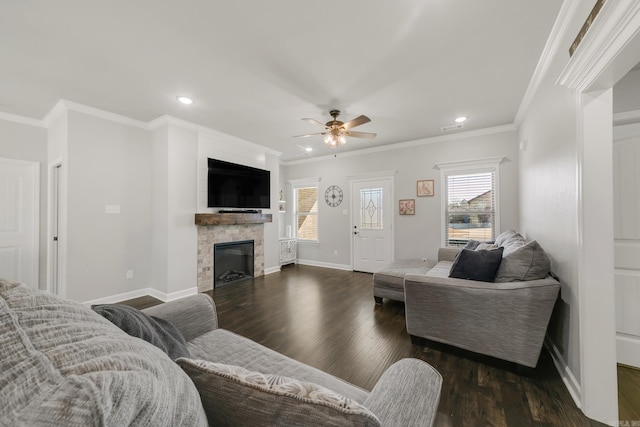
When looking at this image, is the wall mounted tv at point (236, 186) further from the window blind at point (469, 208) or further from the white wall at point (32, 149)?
the window blind at point (469, 208)

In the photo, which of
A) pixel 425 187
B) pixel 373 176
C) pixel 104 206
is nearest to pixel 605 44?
pixel 425 187

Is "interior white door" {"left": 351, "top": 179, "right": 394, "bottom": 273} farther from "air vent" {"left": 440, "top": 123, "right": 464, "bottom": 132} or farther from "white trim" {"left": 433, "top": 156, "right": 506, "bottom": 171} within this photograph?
"air vent" {"left": 440, "top": 123, "right": 464, "bottom": 132}

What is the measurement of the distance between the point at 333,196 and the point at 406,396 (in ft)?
16.8

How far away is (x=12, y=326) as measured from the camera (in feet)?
1.69

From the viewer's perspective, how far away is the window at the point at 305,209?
6250 millimetres

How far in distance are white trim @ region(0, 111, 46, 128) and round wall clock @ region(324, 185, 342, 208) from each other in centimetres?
486

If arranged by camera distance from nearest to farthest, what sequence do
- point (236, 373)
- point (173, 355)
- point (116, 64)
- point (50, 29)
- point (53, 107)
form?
point (236, 373) < point (173, 355) < point (50, 29) < point (116, 64) < point (53, 107)

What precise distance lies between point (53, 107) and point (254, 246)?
134 inches

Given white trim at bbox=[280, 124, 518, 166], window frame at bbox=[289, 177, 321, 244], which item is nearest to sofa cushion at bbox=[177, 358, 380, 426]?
white trim at bbox=[280, 124, 518, 166]

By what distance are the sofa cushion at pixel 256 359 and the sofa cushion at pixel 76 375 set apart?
765 millimetres

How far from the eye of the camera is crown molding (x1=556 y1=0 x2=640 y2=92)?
117 cm

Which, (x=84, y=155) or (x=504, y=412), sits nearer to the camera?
(x=504, y=412)

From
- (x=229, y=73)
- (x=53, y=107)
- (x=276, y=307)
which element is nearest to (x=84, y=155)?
(x=53, y=107)

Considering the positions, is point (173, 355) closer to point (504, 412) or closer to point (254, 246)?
point (504, 412)
